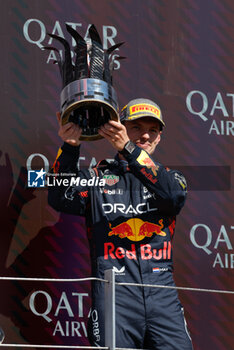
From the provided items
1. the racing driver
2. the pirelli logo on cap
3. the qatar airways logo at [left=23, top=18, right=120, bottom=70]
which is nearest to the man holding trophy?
Answer: the racing driver

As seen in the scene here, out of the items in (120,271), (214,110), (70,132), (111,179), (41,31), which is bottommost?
(120,271)

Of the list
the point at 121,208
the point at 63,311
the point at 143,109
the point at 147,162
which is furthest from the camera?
the point at 63,311

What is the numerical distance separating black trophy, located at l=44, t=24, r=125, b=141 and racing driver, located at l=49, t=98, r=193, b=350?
0.06 meters

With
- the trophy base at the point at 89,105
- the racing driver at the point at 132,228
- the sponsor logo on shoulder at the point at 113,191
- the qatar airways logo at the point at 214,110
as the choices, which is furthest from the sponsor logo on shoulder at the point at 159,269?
the qatar airways logo at the point at 214,110

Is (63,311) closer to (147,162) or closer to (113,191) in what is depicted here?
(113,191)

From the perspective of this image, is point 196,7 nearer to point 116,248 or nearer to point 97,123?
point 97,123

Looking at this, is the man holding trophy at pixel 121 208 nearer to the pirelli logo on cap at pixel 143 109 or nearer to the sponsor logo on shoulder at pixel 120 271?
the sponsor logo on shoulder at pixel 120 271

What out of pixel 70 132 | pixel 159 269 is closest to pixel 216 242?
pixel 159 269

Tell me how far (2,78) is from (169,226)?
46.7 inches

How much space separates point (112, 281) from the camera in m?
2.08

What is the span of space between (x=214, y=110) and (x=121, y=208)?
3.56 ft

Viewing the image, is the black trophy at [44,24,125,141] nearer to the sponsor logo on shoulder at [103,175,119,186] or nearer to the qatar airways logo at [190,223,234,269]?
the sponsor logo on shoulder at [103,175,119,186]

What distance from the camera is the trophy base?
233 centimetres

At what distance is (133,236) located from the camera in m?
2.54
